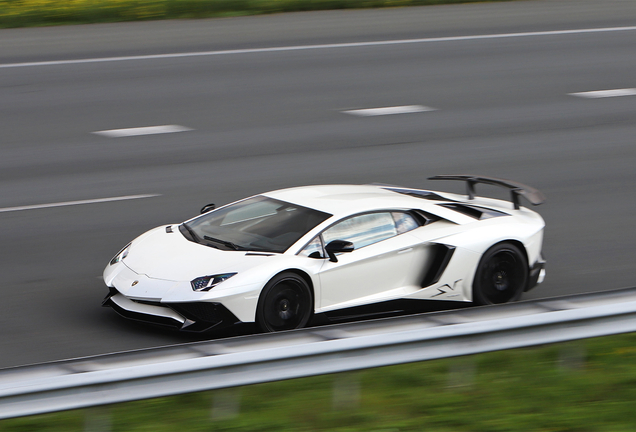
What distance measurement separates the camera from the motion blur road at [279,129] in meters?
9.95

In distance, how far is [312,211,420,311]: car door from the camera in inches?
316

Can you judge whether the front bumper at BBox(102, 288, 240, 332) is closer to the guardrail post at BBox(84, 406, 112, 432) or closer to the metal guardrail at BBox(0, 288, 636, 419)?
the metal guardrail at BBox(0, 288, 636, 419)

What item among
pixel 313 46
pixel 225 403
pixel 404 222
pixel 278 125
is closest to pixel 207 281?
pixel 404 222

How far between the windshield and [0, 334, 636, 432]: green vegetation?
2.51m

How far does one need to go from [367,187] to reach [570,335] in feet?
13.5

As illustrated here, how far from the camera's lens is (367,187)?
9.41 meters

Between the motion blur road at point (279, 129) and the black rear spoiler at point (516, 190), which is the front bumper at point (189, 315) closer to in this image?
the motion blur road at point (279, 129)

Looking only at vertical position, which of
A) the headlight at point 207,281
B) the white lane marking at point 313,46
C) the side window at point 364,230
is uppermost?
the white lane marking at point 313,46

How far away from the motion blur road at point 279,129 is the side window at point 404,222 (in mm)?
1577

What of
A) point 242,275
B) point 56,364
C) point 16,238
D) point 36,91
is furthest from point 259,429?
point 36,91

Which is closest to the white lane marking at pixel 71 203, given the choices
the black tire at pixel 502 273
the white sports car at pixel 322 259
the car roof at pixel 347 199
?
the white sports car at pixel 322 259

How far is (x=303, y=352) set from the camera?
16.3 feet

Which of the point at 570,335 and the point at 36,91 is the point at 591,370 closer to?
the point at 570,335

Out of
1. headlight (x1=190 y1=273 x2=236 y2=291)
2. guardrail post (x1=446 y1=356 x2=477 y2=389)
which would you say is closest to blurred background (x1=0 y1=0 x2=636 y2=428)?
headlight (x1=190 y1=273 x2=236 y2=291)
